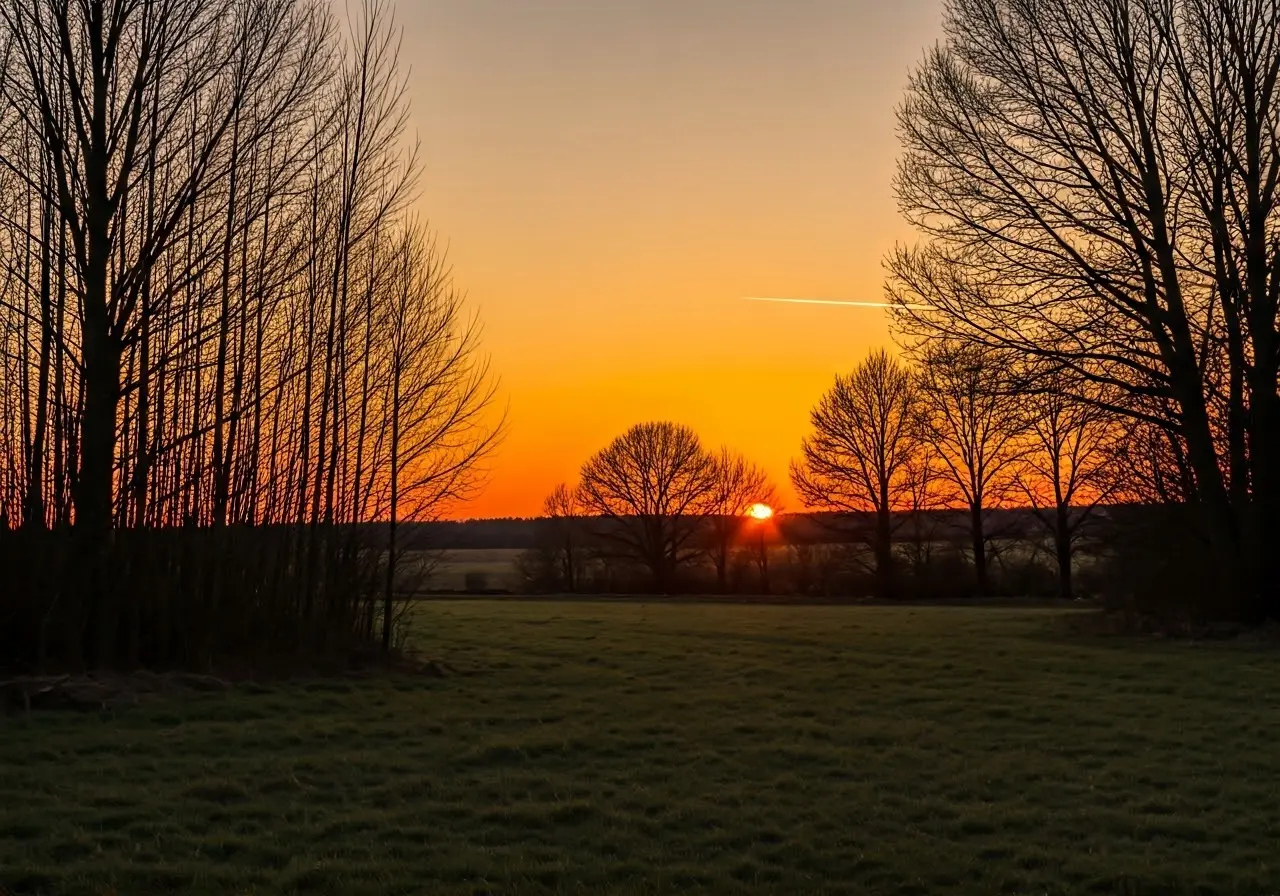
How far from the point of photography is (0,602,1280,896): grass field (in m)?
5.43

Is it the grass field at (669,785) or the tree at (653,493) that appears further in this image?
Answer: the tree at (653,493)

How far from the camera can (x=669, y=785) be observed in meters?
7.46

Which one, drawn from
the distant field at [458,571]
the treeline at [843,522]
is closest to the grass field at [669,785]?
the distant field at [458,571]

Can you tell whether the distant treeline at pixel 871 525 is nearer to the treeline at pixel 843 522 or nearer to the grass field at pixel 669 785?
the treeline at pixel 843 522

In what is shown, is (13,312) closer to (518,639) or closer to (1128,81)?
(518,639)

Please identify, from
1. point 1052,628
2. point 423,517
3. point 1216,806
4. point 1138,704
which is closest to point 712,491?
point 1052,628

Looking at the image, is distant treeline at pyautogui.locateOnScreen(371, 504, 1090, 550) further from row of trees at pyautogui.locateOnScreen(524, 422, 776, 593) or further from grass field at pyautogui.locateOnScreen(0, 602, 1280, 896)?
grass field at pyautogui.locateOnScreen(0, 602, 1280, 896)

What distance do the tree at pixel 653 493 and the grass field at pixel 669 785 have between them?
131 feet

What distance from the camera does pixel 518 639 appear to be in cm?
1939

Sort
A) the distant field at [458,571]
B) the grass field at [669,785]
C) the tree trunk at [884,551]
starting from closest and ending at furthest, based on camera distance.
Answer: the grass field at [669,785]
the distant field at [458,571]
the tree trunk at [884,551]

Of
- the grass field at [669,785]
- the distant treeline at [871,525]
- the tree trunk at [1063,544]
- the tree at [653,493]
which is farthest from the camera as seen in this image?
the tree at [653,493]

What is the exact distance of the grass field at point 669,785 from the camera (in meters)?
5.43

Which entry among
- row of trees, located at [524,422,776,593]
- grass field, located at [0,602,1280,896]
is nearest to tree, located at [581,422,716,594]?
row of trees, located at [524,422,776,593]

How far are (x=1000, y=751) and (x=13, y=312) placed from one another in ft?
38.3
